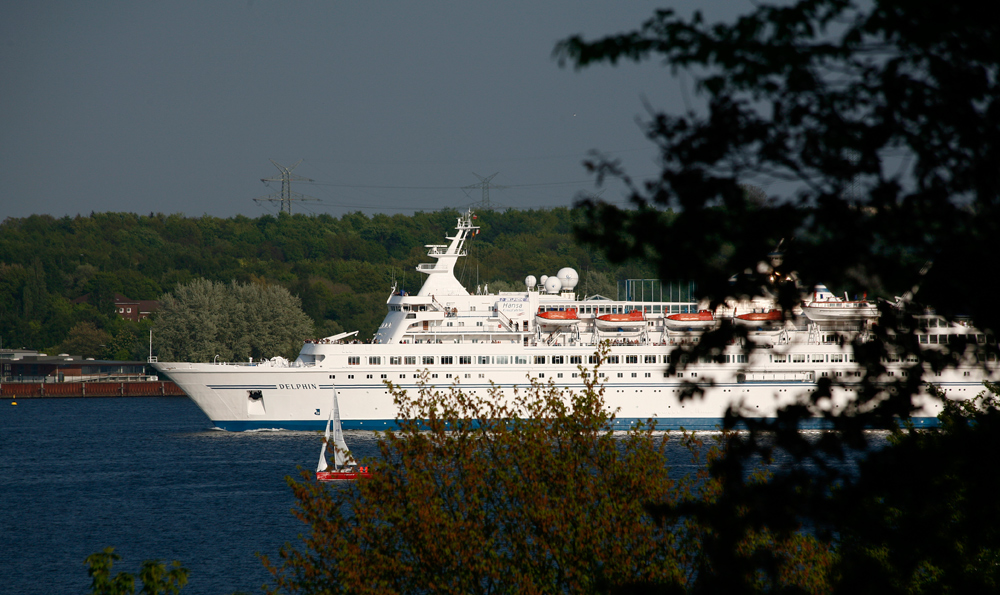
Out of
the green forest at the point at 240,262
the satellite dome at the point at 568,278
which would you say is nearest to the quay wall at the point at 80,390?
the green forest at the point at 240,262

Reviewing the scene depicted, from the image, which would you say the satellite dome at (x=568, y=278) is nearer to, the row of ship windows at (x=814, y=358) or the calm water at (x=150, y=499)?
the row of ship windows at (x=814, y=358)

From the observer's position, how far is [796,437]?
6.60m

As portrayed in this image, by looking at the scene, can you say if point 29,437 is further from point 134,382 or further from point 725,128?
point 725,128

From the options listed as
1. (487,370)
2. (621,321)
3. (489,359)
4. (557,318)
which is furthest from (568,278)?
(487,370)

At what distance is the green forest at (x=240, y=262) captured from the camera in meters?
108

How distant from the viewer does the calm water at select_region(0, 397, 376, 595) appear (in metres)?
26.3

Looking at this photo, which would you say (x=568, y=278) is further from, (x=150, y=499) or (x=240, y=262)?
(x=240, y=262)

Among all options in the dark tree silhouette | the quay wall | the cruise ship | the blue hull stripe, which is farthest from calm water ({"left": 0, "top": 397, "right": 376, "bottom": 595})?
A: the quay wall

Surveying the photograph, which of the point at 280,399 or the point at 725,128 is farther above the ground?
the point at 725,128

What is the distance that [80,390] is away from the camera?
8650cm

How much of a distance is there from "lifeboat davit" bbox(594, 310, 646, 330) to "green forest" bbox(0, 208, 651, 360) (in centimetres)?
3281

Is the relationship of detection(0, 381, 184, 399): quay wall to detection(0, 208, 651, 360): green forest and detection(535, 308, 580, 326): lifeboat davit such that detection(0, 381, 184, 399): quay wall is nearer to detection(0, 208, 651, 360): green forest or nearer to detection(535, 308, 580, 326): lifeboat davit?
detection(0, 208, 651, 360): green forest

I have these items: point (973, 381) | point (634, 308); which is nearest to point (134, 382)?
point (634, 308)

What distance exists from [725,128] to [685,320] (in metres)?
43.9
